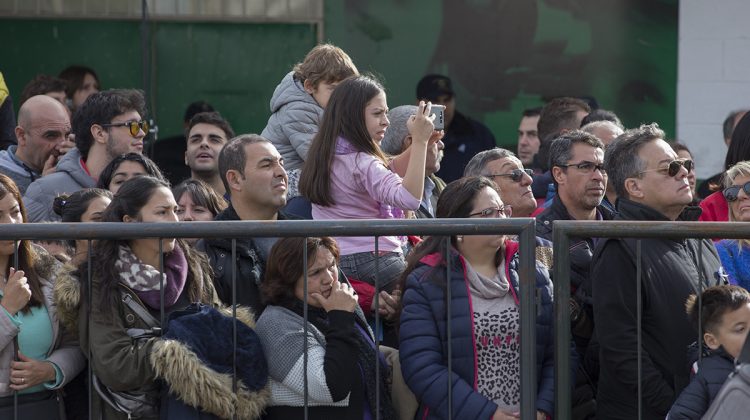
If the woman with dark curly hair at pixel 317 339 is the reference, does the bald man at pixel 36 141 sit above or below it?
above

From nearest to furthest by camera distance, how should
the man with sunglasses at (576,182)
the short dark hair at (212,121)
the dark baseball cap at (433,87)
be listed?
1. the man with sunglasses at (576,182)
2. the short dark hair at (212,121)
3. the dark baseball cap at (433,87)

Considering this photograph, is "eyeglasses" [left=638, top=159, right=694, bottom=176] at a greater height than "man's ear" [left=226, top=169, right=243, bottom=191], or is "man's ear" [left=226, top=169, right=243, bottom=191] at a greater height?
"eyeglasses" [left=638, top=159, right=694, bottom=176]

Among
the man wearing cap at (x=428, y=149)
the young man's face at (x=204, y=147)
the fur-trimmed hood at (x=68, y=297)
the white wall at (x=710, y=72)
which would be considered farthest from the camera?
the white wall at (x=710, y=72)

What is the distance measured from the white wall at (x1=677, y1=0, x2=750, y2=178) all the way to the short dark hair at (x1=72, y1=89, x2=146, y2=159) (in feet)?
16.0

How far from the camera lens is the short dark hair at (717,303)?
4.61 meters

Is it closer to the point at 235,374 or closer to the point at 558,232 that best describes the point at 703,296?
the point at 558,232

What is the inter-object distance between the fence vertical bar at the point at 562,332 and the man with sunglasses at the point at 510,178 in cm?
159

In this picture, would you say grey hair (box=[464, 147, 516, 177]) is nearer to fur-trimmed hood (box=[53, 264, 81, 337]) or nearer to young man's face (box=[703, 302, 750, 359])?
young man's face (box=[703, 302, 750, 359])

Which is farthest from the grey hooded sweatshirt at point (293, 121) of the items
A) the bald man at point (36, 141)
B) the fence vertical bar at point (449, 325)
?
the fence vertical bar at point (449, 325)

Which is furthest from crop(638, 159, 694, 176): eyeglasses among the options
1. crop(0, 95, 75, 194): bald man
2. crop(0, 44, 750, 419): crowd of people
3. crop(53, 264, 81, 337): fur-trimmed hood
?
crop(0, 95, 75, 194): bald man

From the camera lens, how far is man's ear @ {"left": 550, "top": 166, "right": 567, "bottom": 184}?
6.13m

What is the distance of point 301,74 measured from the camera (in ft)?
21.5

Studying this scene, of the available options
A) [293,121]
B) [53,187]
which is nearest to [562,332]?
[293,121]

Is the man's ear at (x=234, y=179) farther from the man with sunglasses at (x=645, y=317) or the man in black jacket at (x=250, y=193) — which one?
the man with sunglasses at (x=645, y=317)
